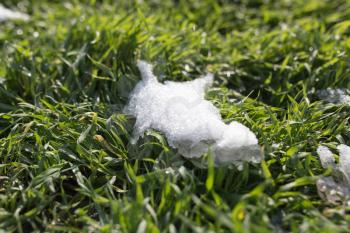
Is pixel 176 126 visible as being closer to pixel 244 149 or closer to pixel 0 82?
pixel 244 149

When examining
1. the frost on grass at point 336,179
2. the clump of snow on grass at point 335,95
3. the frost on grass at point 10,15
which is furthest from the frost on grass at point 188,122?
the frost on grass at point 10,15

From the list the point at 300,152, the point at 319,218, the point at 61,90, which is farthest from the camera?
the point at 61,90

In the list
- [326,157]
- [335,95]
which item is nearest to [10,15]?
[335,95]

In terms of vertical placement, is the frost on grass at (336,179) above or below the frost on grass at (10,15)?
below

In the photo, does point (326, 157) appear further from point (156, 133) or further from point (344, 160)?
point (156, 133)

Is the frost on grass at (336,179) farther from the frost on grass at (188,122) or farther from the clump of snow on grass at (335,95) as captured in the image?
the clump of snow on grass at (335,95)

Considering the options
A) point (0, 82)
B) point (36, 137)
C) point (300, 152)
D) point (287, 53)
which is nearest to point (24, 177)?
point (36, 137)
